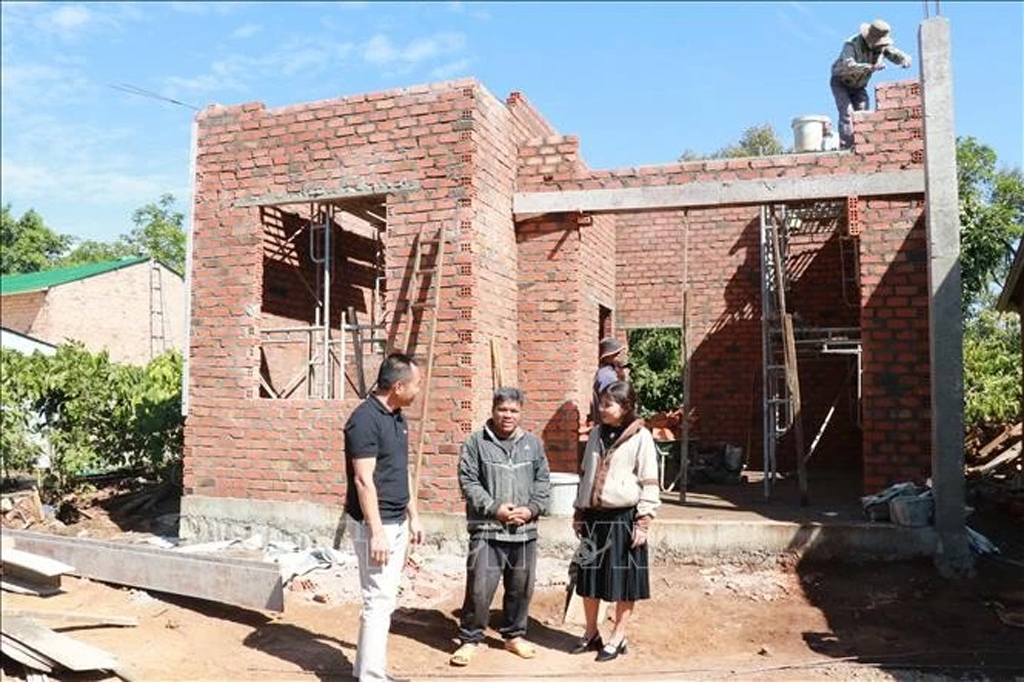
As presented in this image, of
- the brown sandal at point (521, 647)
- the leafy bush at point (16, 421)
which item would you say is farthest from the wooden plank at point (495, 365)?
the leafy bush at point (16, 421)

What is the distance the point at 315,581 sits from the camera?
640 centimetres

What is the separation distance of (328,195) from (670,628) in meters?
4.83

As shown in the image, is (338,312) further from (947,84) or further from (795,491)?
(947,84)

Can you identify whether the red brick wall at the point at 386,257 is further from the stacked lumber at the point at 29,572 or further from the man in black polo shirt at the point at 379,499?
the man in black polo shirt at the point at 379,499

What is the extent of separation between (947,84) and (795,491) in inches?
178

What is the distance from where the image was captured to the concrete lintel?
7.33m

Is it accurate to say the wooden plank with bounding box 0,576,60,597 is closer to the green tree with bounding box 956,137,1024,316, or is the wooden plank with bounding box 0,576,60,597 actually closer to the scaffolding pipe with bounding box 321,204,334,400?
the scaffolding pipe with bounding box 321,204,334,400

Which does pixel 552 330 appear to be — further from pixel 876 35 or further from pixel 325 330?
pixel 876 35

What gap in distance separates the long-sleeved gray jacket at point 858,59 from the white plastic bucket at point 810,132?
0.51 metres

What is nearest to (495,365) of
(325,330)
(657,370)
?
(325,330)

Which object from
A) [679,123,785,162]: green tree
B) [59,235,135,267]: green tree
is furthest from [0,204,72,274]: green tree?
[679,123,785,162]: green tree

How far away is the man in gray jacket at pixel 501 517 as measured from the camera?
4.83m

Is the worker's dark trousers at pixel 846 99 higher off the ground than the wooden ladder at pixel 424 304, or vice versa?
the worker's dark trousers at pixel 846 99

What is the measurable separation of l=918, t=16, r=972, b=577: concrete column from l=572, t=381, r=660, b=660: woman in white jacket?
285 cm
